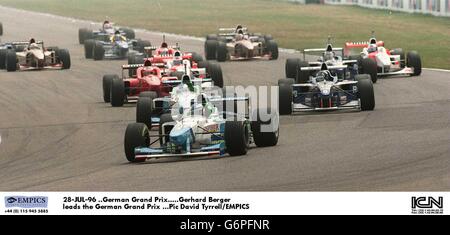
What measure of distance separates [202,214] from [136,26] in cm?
7317

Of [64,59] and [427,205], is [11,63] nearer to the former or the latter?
[64,59]

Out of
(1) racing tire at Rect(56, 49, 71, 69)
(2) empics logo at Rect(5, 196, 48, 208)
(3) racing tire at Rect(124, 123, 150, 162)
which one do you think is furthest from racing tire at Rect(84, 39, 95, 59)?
(2) empics logo at Rect(5, 196, 48, 208)

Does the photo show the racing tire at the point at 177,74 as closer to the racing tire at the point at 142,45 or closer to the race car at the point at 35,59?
the race car at the point at 35,59

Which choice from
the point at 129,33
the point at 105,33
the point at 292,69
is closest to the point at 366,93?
the point at 292,69

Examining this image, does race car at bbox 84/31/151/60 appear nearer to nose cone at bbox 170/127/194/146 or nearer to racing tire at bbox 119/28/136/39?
racing tire at bbox 119/28/136/39

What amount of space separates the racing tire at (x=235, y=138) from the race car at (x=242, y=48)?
99.6ft

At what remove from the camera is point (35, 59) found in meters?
51.7

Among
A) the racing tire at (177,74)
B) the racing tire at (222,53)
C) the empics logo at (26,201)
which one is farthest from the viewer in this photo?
the racing tire at (222,53)

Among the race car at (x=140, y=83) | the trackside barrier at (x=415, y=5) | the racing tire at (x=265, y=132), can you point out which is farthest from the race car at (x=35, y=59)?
the trackside barrier at (x=415, y=5)

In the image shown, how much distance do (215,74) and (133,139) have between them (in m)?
16.2

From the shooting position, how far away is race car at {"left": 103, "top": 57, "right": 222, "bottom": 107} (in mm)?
35812

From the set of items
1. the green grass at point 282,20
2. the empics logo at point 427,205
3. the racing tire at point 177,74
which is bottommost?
the green grass at point 282,20

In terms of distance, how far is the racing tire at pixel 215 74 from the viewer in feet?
130

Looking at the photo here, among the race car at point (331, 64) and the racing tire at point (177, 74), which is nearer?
the racing tire at point (177, 74)
